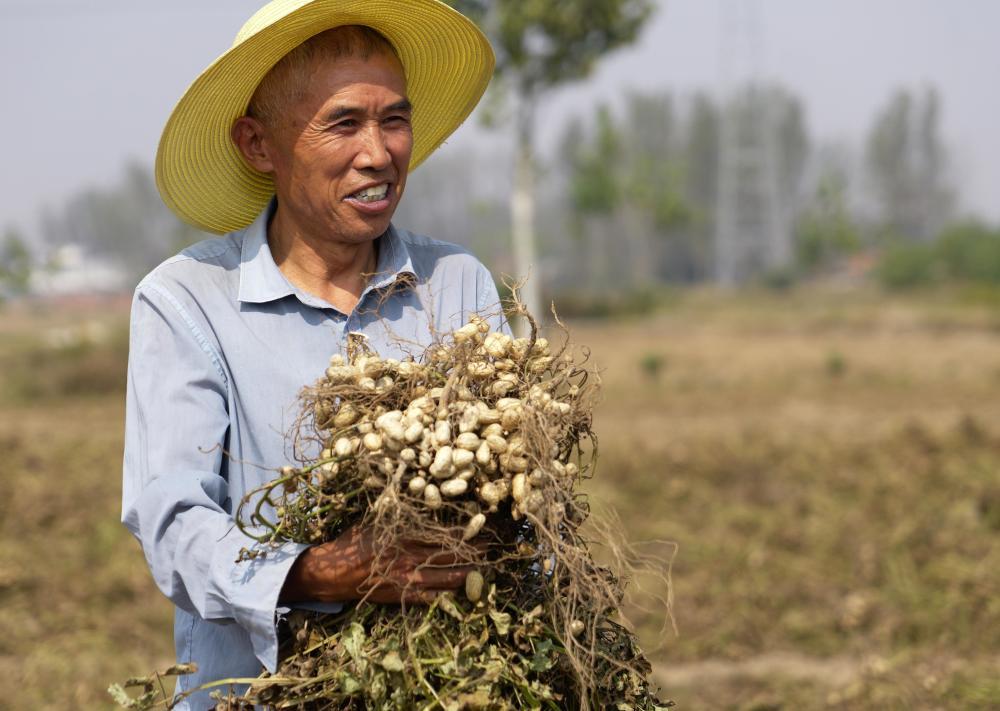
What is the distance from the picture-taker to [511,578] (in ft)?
5.42

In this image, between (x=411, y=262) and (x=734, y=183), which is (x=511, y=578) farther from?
(x=734, y=183)

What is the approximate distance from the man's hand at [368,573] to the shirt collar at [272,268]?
0.50 m

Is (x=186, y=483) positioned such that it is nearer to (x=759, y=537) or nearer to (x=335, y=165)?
(x=335, y=165)

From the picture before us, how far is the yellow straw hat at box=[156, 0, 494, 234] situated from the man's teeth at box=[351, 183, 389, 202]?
0.29 meters

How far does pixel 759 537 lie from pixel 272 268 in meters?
4.87

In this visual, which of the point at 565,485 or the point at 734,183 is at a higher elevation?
the point at 734,183

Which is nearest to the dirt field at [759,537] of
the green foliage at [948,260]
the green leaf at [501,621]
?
the green leaf at [501,621]

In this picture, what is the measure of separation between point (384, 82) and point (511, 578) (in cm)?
89

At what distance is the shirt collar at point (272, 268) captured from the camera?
6.20 feet

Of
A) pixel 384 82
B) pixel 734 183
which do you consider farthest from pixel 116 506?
pixel 734 183

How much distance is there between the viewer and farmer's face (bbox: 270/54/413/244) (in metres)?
1.89

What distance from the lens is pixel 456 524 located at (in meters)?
1.56

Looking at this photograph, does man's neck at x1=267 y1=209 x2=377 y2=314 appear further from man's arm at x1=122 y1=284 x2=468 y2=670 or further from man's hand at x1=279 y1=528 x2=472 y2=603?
man's hand at x1=279 y1=528 x2=472 y2=603

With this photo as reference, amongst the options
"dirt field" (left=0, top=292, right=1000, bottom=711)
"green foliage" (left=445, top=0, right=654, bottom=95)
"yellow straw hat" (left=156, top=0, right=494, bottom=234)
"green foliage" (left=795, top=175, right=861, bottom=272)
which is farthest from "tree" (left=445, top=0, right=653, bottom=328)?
"green foliage" (left=795, top=175, right=861, bottom=272)
